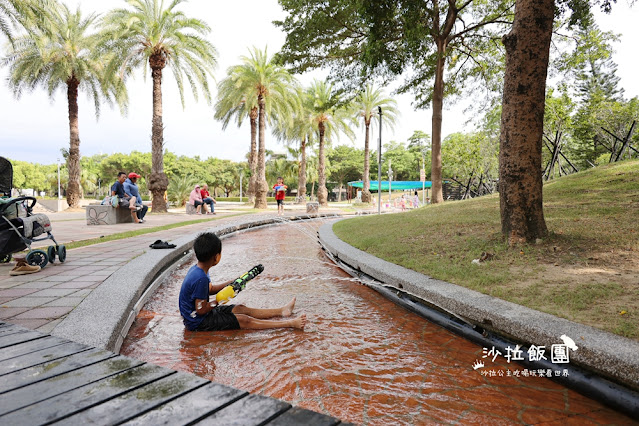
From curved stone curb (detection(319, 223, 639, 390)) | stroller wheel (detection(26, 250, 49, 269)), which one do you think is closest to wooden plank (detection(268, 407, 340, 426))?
curved stone curb (detection(319, 223, 639, 390))

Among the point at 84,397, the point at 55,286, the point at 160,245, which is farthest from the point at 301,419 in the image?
the point at 160,245

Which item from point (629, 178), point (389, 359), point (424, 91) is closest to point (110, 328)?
point (389, 359)

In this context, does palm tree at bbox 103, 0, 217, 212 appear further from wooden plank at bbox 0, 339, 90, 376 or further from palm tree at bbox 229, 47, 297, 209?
wooden plank at bbox 0, 339, 90, 376

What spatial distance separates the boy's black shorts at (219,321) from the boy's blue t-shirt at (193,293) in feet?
0.16

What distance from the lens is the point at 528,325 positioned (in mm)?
2873

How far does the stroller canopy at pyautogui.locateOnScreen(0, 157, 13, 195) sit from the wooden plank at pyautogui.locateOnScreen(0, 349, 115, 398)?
5.05 meters

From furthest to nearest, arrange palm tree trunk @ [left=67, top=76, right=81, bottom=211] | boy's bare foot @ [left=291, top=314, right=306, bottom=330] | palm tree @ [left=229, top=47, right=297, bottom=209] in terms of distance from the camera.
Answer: palm tree @ [left=229, top=47, right=297, bottom=209], palm tree trunk @ [left=67, top=76, right=81, bottom=211], boy's bare foot @ [left=291, top=314, right=306, bottom=330]

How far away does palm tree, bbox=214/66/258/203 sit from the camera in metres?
25.8

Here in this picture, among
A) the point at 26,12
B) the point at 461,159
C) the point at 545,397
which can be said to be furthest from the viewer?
the point at 461,159

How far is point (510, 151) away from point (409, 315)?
307 centimetres

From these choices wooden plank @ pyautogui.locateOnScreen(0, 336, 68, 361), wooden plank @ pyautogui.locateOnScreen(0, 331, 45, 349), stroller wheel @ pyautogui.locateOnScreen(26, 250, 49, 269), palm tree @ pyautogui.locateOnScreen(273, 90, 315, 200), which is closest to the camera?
wooden plank @ pyautogui.locateOnScreen(0, 336, 68, 361)

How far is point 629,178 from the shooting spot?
8.84 metres

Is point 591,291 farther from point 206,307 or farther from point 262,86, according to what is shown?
point 262,86

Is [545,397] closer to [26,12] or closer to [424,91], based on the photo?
[424,91]
